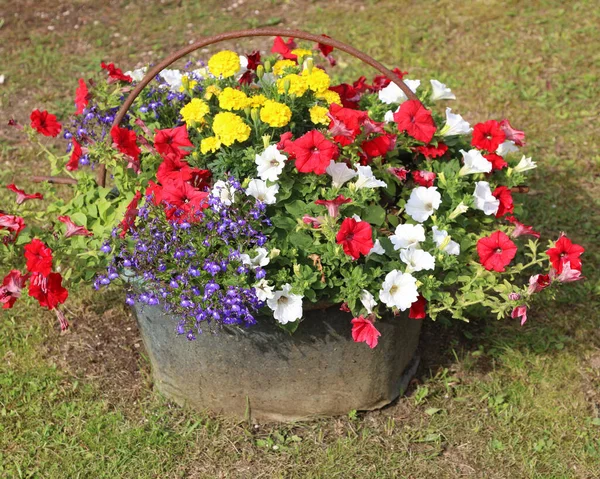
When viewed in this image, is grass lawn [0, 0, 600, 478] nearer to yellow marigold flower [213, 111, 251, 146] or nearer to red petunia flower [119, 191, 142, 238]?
red petunia flower [119, 191, 142, 238]

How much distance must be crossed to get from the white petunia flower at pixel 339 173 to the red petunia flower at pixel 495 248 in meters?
0.46

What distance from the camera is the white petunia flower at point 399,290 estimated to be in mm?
2312

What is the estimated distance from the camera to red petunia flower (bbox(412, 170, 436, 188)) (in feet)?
8.50

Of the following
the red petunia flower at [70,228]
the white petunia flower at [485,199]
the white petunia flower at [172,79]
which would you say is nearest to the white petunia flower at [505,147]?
the white petunia flower at [485,199]

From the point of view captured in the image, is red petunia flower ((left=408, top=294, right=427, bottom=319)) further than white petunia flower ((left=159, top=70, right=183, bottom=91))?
No

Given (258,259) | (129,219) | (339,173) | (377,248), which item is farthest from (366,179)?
(129,219)

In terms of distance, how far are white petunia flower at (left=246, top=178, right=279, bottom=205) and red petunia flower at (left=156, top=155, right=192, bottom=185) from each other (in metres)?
0.23

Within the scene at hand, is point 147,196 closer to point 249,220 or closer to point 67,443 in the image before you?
point 249,220

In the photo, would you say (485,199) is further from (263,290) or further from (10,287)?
(10,287)

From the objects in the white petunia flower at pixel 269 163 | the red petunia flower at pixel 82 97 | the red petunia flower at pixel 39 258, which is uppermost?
the red petunia flower at pixel 82 97

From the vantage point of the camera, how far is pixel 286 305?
231cm

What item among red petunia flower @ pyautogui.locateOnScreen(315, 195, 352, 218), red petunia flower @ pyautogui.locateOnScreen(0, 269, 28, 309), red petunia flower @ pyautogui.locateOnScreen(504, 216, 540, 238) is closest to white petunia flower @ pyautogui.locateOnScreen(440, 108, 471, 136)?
red petunia flower @ pyautogui.locateOnScreen(504, 216, 540, 238)

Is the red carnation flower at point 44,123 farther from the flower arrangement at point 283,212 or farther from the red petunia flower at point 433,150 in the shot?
the red petunia flower at point 433,150

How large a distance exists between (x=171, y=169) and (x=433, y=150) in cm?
91
